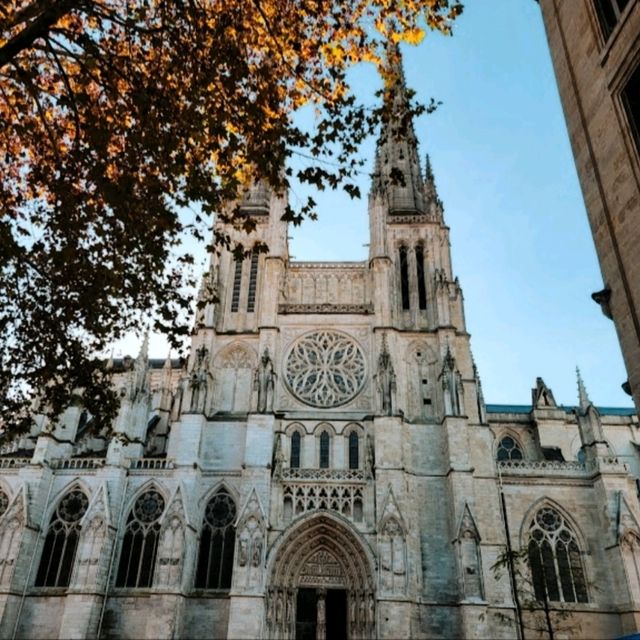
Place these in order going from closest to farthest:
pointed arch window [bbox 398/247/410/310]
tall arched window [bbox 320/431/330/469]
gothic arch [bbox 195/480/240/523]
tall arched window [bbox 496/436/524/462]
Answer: gothic arch [bbox 195/480/240/523] → tall arched window [bbox 320/431/330/469] → pointed arch window [bbox 398/247/410/310] → tall arched window [bbox 496/436/524/462]

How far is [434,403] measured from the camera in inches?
977

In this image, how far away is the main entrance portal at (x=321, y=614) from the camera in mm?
20797

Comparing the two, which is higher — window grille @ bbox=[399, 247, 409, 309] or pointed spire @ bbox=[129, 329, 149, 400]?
window grille @ bbox=[399, 247, 409, 309]

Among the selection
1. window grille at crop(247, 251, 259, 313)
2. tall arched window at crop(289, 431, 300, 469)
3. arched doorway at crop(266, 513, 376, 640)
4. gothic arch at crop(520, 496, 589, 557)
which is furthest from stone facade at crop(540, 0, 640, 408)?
window grille at crop(247, 251, 259, 313)

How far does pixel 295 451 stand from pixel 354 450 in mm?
2474

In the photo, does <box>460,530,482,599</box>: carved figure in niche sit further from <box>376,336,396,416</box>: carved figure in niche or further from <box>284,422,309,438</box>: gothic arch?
<box>284,422,309,438</box>: gothic arch

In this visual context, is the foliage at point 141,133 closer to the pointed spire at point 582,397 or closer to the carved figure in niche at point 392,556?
the carved figure in niche at point 392,556

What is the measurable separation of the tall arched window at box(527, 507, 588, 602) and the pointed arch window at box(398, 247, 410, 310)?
10953mm

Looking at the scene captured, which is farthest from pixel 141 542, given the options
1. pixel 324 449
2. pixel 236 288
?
pixel 236 288

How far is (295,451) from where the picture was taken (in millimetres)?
23719

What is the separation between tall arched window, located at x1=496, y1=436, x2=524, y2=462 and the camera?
104ft

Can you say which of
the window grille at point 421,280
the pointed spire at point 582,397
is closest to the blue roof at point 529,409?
the pointed spire at point 582,397

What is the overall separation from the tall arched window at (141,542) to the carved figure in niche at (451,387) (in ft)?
40.3

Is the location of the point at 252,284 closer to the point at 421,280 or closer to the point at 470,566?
the point at 421,280
